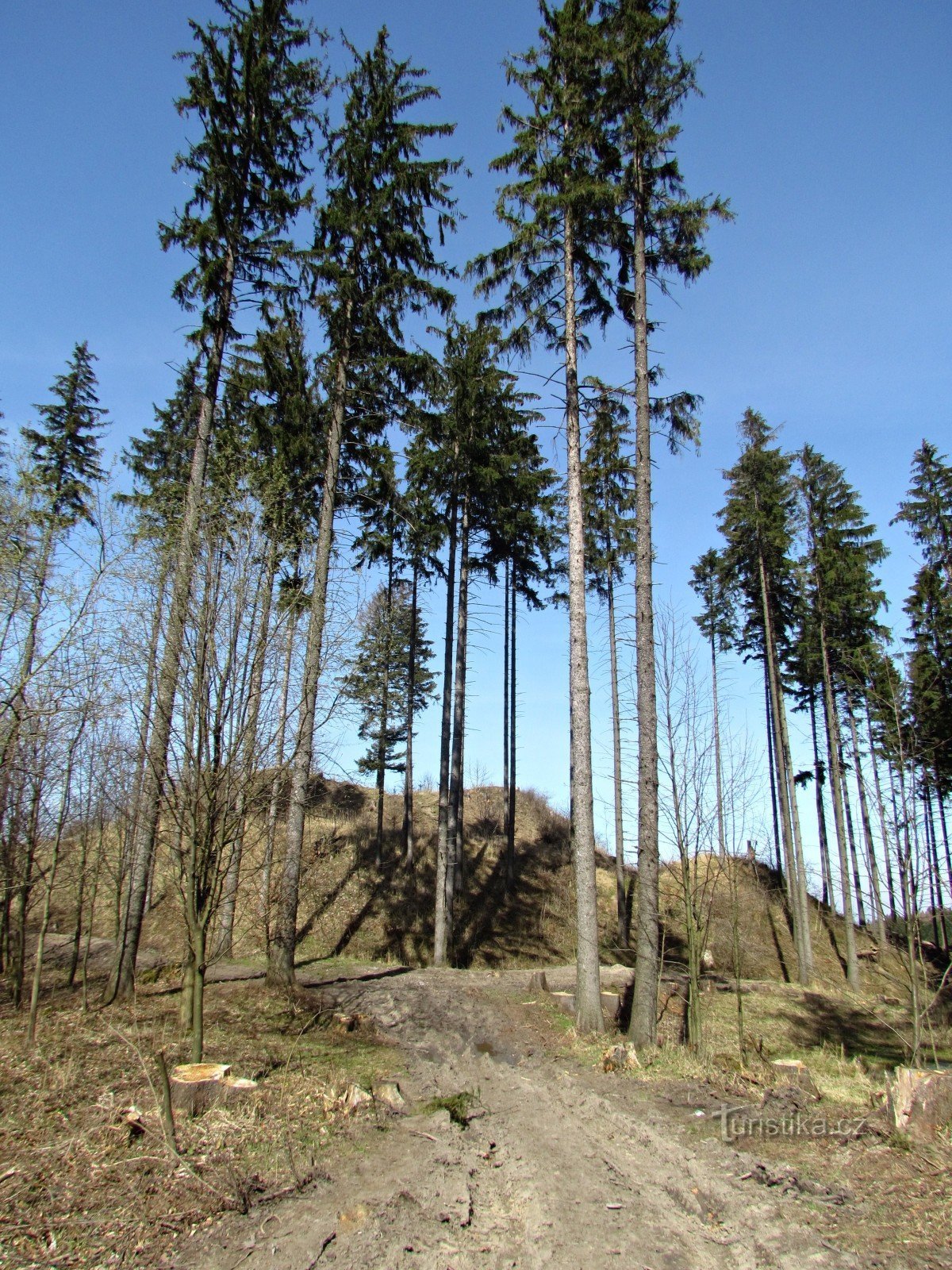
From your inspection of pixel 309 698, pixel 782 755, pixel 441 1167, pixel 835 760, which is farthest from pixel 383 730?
pixel 441 1167

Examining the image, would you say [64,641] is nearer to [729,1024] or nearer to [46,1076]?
[46,1076]

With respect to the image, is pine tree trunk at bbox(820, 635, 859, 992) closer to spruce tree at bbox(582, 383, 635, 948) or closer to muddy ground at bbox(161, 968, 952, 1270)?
spruce tree at bbox(582, 383, 635, 948)

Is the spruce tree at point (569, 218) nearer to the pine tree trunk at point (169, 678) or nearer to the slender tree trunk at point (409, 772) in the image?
the pine tree trunk at point (169, 678)

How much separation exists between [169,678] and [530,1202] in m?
Answer: 5.37

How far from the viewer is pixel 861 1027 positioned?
15562 mm

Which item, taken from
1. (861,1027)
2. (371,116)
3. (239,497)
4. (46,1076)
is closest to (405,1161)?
(46,1076)

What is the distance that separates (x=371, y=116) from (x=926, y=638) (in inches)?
840

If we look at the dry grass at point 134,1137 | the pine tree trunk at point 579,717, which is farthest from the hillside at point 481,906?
the dry grass at point 134,1137

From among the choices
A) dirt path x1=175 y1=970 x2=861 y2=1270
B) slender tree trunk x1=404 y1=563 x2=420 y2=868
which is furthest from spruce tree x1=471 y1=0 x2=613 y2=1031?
slender tree trunk x1=404 y1=563 x2=420 y2=868

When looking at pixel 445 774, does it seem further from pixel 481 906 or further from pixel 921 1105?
pixel 921 1105

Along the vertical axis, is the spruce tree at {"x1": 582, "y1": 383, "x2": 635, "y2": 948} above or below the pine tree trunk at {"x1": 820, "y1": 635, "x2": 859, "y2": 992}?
above

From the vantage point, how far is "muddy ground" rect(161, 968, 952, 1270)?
12.5 feet

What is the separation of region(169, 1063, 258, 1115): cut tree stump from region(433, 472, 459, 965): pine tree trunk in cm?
998

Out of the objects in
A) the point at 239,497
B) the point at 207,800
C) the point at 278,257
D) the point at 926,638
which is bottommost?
the point at 207,800
